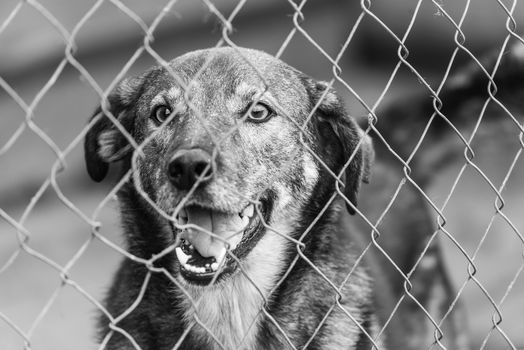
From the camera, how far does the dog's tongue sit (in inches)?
105

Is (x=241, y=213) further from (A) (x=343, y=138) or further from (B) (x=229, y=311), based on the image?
(A) (x=343, y=138)

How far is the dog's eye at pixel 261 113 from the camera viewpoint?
306 centimetres

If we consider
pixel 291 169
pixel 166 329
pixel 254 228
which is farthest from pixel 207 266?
pixel 291 169

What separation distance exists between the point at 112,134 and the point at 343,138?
1030 mm

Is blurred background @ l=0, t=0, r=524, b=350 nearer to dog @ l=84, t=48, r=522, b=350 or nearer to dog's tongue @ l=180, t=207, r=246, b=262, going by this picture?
dog @ l=84, t=48, r=522, b=350

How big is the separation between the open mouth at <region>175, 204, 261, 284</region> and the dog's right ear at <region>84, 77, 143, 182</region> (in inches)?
26.7

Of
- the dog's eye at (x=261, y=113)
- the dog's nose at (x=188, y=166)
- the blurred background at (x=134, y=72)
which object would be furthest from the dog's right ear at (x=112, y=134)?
the blurred background at (x=134, y=72)

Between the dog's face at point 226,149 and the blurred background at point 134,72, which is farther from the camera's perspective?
the blurred background at point 134,72

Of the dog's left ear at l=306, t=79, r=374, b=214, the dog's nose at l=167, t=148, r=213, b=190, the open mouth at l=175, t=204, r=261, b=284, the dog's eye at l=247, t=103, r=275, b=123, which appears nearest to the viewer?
the dog's nose at l=167, t=148, r=213, b=190

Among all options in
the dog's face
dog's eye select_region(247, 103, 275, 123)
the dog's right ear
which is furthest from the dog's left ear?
the dog's right ear

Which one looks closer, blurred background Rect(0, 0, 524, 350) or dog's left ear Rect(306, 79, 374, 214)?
dog's left ear Rect(306, 79, 374, 214)

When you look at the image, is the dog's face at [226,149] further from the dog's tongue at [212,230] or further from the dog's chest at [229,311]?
the dog's chest at [229,311]

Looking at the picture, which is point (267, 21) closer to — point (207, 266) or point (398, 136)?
point (398, 136)

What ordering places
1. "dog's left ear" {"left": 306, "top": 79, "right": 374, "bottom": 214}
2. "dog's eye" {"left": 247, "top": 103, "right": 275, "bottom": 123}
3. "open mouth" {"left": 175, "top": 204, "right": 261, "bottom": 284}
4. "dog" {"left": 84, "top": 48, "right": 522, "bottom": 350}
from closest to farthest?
"open mouth" {"left": 175, "top": 204, "right": 261, "bottom": 284}
"dog" {"left": 84, "top": 48, "right": 522, "bottom": 350}
"dog's eye" {"left": 247, "top": 103, "right": 275, "bottom": 123}
"dog's left ear" {"left": 306, "top": 79, "right": 374, "bottom": 214}
